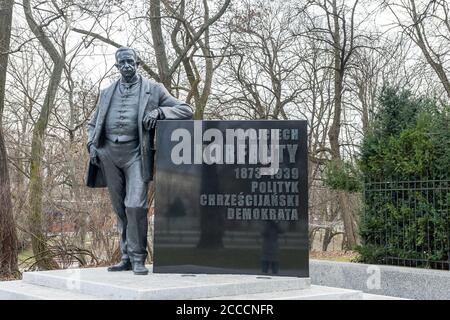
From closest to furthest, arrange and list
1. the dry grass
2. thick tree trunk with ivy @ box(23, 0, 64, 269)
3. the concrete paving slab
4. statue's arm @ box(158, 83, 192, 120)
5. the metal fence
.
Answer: the concrete paving slab
statue's arm @ box(158, 83, 192, 120)
the metal fence
thick tree trunk with ivy @ box(23, 0, 64, 269)
the dry grass

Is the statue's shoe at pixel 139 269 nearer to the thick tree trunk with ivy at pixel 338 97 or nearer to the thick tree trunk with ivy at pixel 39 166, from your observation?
the thick tree trunk with ivy at pixel 39 166

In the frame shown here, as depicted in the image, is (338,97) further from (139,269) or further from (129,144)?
(139,269)

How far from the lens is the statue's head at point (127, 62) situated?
24.3 feet

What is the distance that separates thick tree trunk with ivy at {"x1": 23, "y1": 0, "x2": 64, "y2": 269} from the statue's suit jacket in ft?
23.7

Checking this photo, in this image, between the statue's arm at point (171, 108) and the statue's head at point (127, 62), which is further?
the statue's arm at point (171, 108)

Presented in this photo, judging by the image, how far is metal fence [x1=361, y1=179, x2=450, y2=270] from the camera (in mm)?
11180

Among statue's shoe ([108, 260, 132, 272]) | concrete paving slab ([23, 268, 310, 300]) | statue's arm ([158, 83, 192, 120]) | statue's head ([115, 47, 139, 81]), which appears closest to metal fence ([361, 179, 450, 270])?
concrete paving slab ([23, 268, 310, 300])

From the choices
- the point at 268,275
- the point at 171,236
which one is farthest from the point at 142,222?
the point at 268,275

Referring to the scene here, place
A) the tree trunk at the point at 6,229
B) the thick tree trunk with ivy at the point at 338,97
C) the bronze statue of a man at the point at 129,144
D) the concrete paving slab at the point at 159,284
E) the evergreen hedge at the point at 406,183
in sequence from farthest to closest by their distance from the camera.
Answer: the thick tree trunk with ivy at the point at 338,97
the tree trunk at the point at 6,229
the evergreen hedge at the point at 406,183
the bronze statue of a man at the point at 129,144
the concrete paving slab at the point at 159,284

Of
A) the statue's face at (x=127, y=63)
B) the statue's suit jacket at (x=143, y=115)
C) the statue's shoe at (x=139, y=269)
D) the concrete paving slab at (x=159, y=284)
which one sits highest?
the statue's face at (x=127, y=63)

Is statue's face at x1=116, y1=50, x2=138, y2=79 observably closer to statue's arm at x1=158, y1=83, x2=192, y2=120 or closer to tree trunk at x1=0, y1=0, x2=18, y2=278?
statue's arm at x1=158, y1=83, x2=192, y2=120

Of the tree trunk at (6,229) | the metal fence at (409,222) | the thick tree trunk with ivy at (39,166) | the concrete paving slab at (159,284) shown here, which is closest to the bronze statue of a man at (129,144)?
the concrete paving slab at (159,284)

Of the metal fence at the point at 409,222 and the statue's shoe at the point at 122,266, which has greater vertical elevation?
the metal fence at the point at 409,222

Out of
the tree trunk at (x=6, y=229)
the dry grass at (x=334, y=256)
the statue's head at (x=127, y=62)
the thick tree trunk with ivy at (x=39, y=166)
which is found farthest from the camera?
the dry grass at (x=334, y=256)
